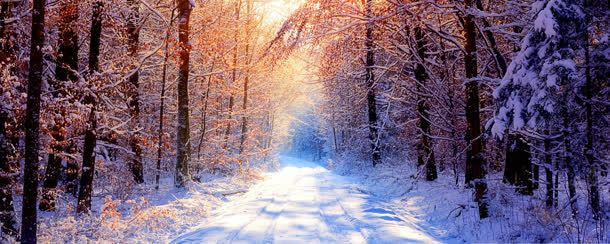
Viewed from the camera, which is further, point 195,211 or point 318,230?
point 195,211

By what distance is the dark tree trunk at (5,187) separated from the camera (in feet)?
27.1

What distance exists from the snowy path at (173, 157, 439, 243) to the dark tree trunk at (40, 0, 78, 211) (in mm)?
3878

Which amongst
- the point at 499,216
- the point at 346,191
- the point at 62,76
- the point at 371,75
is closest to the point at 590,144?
the point at 499,216

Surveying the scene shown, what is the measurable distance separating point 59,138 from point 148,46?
24.1ft

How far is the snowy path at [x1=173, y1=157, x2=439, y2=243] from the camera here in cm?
812

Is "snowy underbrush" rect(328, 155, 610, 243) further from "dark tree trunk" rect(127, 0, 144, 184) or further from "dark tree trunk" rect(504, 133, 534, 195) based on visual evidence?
"dark tree trunk" rect(127, 0, 144, 184)

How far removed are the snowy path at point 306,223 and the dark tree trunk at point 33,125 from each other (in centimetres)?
262

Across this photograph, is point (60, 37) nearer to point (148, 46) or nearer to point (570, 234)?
point (148, 46)

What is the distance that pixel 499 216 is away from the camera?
353 inches

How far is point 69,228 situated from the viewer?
28.0ft

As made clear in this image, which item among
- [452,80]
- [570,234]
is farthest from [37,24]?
[452,80]

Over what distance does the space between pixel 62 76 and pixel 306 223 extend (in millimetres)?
7660

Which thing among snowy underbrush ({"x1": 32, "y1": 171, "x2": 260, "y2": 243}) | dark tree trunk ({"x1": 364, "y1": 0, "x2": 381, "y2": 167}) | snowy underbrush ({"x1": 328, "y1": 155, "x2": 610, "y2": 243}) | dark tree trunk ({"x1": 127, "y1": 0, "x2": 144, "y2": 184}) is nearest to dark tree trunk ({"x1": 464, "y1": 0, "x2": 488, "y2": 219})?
snowy underbrush ({"x1": 328, "y1": 155, "x2": 610, "y2": 243})

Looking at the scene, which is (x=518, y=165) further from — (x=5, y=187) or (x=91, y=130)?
(x=5, y=187)
